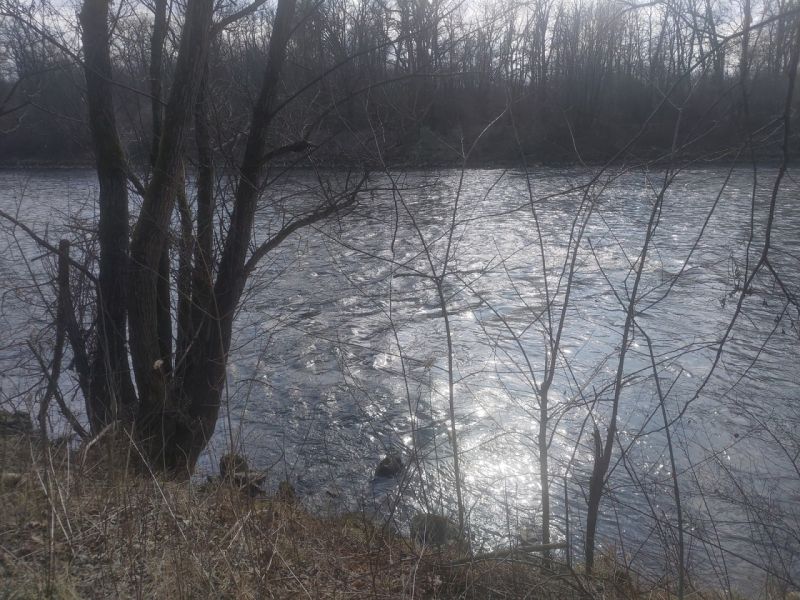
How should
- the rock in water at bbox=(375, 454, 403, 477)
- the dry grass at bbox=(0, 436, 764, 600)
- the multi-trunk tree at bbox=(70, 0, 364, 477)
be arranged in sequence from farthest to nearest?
the rock in water at bbox=(375, 454, 403, 477), the multi-trunk tree at bbox=(70, 0, 364, 477), the dry grass at bbox=(0, 436, 764, 600)

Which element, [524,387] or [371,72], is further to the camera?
[524,387]

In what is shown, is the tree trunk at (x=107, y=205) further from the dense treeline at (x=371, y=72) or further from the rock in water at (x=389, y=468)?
the rock in water at (x=389, y=468)

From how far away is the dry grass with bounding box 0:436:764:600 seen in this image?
2.97 meters

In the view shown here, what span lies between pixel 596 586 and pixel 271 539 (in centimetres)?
167

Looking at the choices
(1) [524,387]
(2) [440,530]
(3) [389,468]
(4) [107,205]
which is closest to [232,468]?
(2) [440,530]

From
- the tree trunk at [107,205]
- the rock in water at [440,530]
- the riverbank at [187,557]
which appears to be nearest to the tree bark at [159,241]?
the tree trunk at [107,205]

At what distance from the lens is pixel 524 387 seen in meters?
8.47

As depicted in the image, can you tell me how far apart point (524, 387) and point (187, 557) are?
5768 millimetres

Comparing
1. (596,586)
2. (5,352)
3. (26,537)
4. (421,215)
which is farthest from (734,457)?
(421,215)

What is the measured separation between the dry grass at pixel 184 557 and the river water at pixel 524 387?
16.7 inches

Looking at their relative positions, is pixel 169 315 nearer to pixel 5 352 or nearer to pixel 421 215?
pixel 5 352

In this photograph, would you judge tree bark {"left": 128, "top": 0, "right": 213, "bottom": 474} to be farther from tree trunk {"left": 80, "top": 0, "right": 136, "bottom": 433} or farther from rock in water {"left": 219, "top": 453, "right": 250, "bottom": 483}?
rock in water {"left": 219, "top": 453, "right": 250, "bottom": 483}

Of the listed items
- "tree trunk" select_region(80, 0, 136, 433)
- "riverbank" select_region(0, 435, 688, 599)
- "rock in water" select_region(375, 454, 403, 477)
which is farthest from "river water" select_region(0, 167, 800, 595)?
"tree trunk" select_region(80, 0, 136, 433)

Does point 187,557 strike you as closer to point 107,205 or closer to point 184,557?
point 184,557
